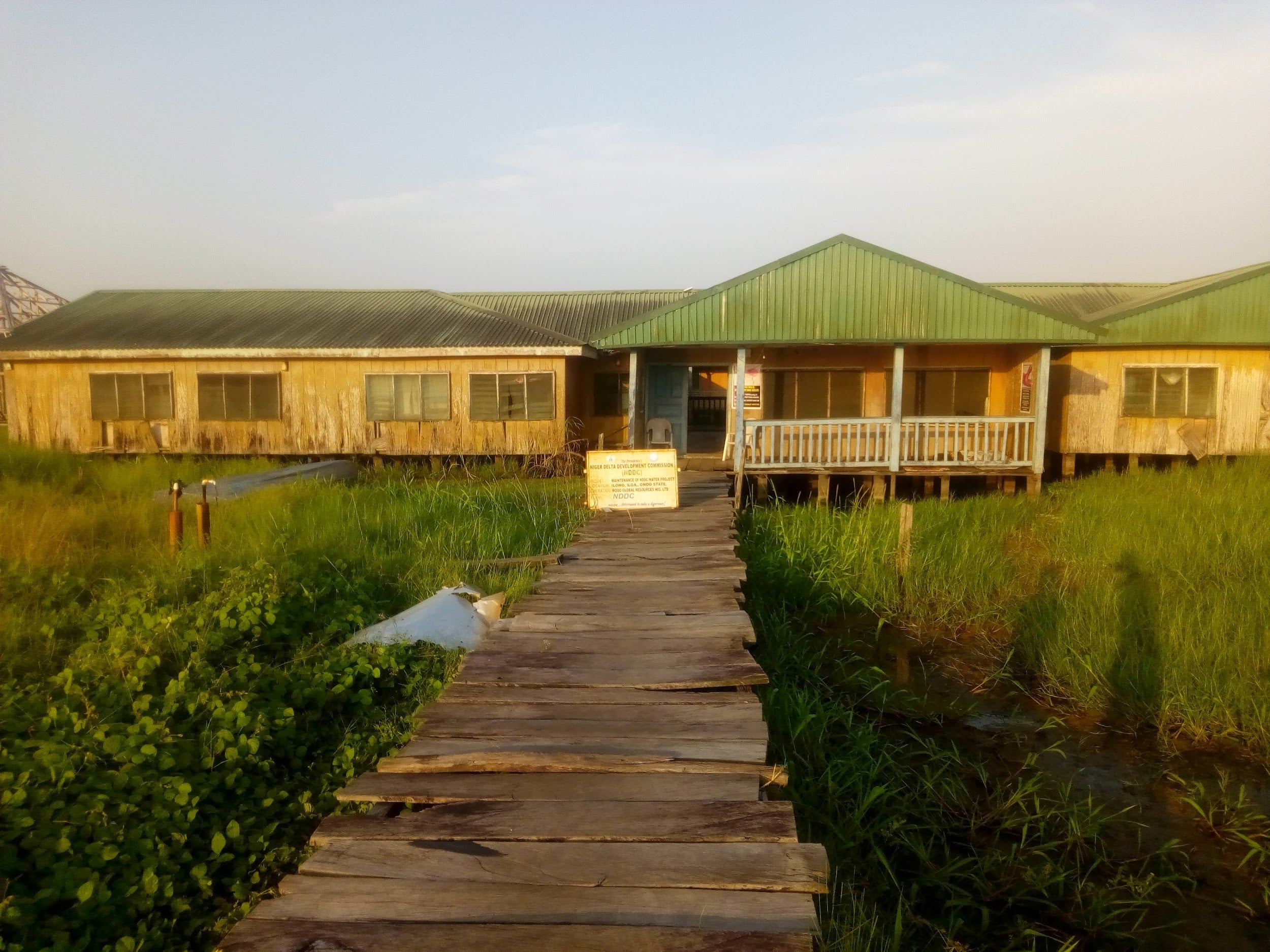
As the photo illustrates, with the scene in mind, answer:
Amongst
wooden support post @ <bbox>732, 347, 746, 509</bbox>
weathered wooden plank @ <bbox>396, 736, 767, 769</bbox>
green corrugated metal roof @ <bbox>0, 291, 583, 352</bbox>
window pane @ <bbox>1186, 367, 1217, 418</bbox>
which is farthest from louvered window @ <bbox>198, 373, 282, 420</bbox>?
window pane @ <bbox>1186, 367, 1217, 418</bbox>

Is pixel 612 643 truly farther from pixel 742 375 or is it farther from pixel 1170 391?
pixel 1170 391

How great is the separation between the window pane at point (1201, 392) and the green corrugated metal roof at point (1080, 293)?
4165 millimetres

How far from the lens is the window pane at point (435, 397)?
16.3 metres

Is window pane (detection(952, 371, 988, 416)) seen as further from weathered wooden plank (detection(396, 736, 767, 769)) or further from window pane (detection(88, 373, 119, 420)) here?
window pane (detection(88, 373, 119, 420))

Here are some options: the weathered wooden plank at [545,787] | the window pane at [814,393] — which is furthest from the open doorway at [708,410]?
the weathered wooden plank at [545,787]

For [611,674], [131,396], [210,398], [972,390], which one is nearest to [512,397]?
[210,398]

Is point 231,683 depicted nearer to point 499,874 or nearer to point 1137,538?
point 499,874

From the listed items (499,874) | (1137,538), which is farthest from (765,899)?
(1137,538)

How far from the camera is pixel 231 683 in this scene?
17.9 feet

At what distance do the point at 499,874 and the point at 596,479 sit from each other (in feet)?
23.9

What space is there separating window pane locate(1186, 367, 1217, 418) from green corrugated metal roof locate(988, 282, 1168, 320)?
4.16 metres

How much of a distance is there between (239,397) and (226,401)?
29 cm

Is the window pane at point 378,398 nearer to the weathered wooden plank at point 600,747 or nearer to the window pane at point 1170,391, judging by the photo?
the weathered wooden plank at point 600,747

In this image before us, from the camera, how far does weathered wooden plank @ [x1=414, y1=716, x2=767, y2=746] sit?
3902 millimetres
